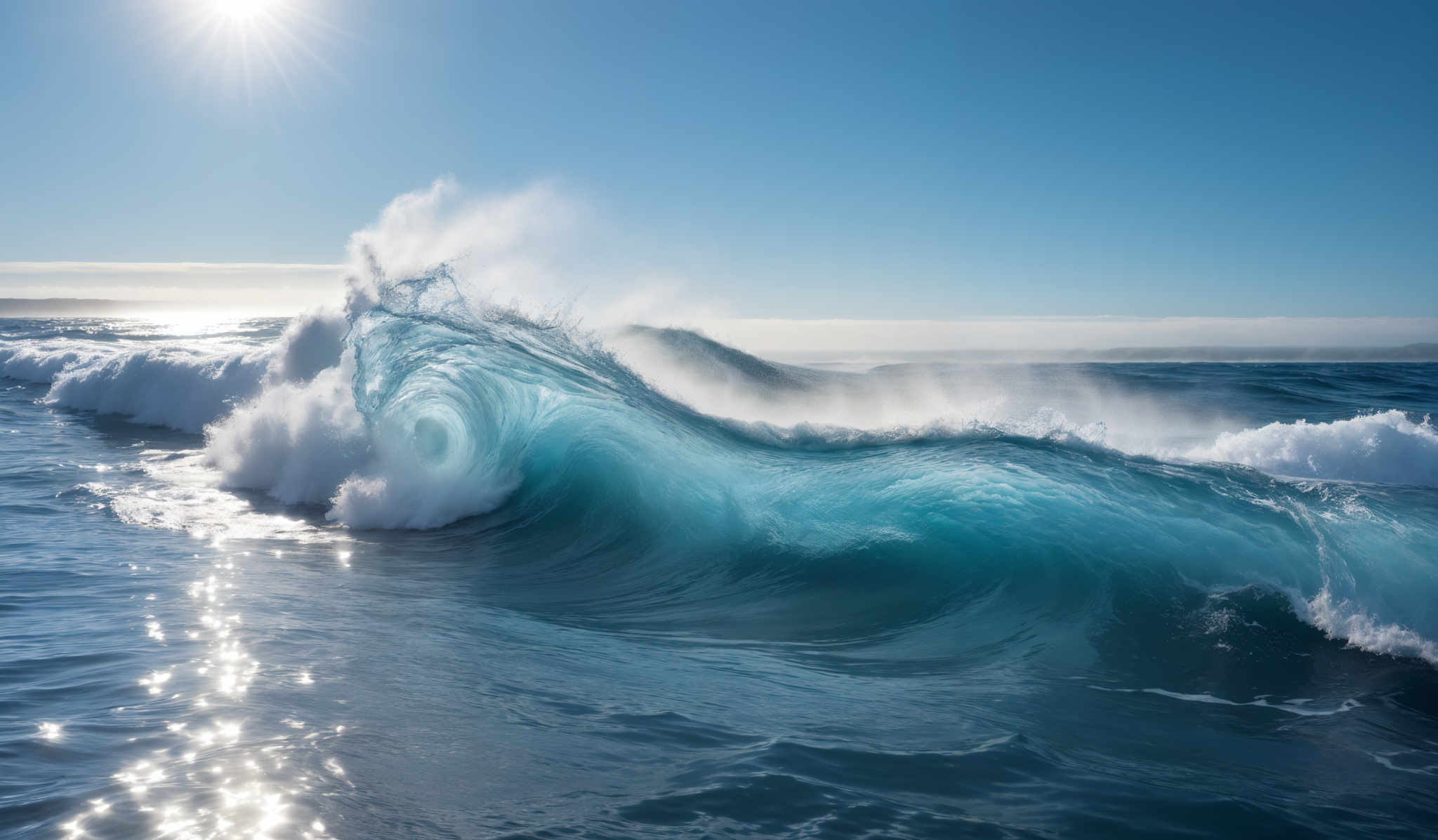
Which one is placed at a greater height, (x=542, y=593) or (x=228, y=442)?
(x=228, y=442)

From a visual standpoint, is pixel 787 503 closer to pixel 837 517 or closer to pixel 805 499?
pixel 805 499

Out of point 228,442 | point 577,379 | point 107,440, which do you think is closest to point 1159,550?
point 577,379

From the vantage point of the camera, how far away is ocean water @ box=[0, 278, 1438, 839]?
3.11 metres

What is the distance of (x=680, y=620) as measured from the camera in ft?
19.7

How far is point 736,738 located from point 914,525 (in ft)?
12.8

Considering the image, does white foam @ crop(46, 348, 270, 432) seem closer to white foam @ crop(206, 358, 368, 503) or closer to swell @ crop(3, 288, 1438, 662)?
swell @ crop(3, 288, 1438, 662)

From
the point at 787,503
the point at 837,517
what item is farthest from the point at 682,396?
the point at 837,517

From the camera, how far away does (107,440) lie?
561 inches

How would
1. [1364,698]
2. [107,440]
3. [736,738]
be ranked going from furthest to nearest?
[107,440] → [1364,698] → [736,738]

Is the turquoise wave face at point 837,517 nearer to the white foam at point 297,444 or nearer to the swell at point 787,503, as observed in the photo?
the swell at point 787,503

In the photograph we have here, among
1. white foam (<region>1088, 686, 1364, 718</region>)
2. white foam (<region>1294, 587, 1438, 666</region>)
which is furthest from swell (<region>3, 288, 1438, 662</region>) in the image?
white foam (<region>1088, 686, 1364, 718</region>)

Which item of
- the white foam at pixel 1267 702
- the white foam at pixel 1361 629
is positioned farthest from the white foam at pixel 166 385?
the white foam at pixel 1361 629

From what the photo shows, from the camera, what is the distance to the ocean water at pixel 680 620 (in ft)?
10.2

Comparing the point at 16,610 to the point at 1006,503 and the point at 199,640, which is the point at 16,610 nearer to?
the point at 199,640
